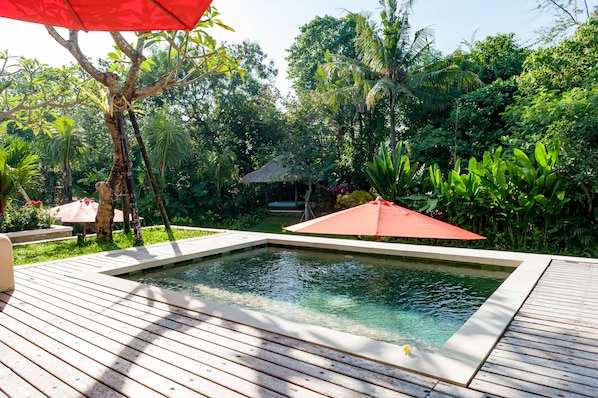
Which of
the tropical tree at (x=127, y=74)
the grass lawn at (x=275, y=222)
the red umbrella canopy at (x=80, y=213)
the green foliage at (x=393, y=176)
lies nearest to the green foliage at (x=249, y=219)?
the grass lawn at (x=275, y=222)

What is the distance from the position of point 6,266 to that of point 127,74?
4.42 metres

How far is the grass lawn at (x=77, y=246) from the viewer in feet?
21.5

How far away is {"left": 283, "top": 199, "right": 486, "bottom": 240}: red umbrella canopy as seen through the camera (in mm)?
3467

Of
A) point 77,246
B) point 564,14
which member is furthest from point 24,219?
point 564,14

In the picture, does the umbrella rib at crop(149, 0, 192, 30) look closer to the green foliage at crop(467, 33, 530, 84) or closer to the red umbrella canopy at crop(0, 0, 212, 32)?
the red umbrella canopy at crop(0, 0, 212, 32)

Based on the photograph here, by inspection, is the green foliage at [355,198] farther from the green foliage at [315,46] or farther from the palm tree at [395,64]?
the green foliage at [315,46]

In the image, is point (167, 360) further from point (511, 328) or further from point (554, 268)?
point (554, 268)

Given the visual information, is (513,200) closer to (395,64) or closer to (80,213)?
(395,64)

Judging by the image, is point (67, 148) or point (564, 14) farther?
point (67, 148)

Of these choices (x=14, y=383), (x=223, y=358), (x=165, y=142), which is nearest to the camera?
(x=14, y=383)

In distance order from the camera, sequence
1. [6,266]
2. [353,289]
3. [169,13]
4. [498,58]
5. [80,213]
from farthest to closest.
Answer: [498,58]
[80,213]
[353,289]
[6,266]
[169,13]

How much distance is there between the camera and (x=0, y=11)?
178 centimetres

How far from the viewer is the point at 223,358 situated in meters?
2.57

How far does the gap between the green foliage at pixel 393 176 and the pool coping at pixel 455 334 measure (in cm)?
437
